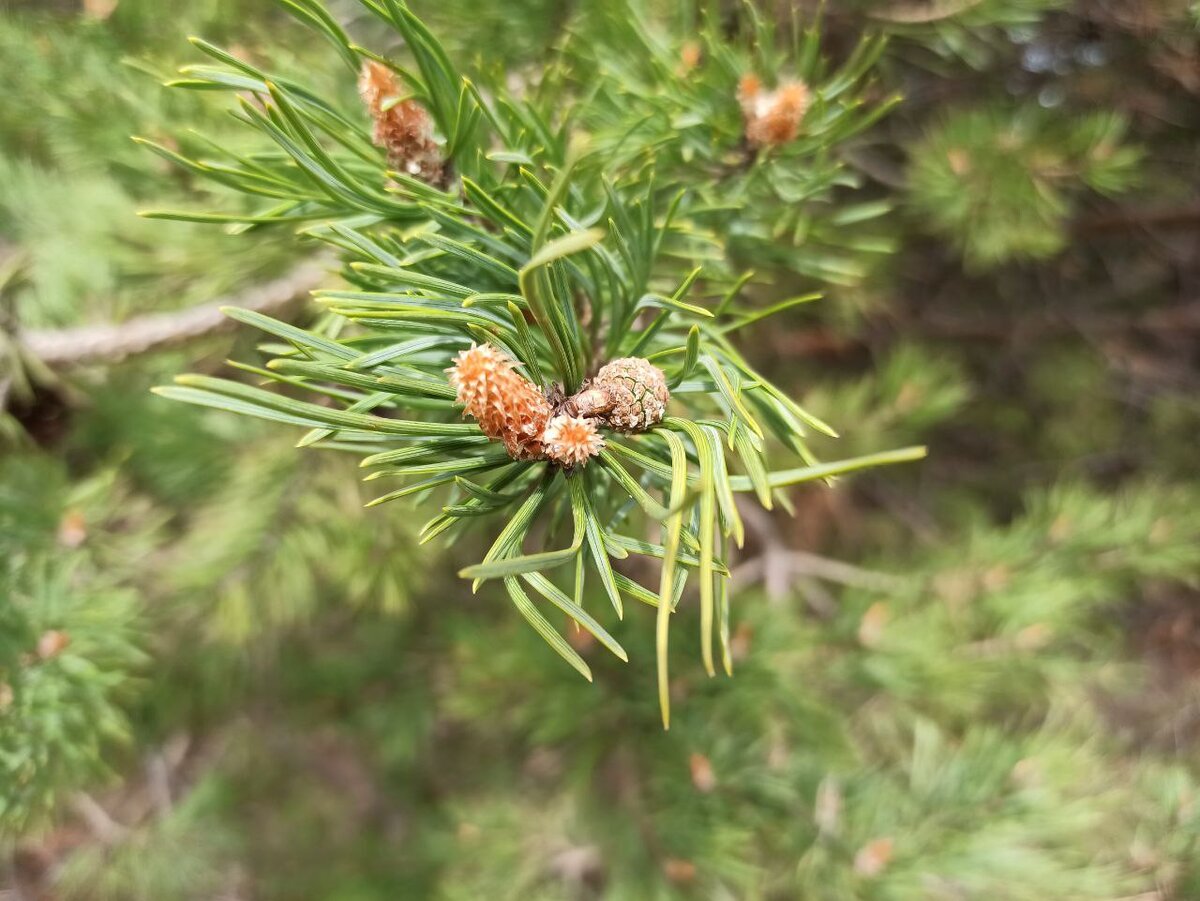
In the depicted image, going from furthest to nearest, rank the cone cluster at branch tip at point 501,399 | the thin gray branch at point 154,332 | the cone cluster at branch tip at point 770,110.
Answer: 1. the thin gray branch at point 154,332
2. the cone cluster at branch tip at point 770,110
3. the cone cluster at branch tip at point 501,399

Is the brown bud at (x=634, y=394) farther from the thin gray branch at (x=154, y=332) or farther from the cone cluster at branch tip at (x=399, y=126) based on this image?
the thin gray branch at (x=154, y=332)

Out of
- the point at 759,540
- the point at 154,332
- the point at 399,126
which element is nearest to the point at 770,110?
the point at 399,126

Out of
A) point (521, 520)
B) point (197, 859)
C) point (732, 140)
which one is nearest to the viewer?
point (521, 520)

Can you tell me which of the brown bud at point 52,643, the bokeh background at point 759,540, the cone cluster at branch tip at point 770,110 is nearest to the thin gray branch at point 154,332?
the bokeh background at point 759,540

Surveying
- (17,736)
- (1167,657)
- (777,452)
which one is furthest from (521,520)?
(1167,657)

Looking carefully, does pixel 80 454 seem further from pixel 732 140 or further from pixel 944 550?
pixel 944 550

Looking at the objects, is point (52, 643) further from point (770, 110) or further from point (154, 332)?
point (770, 110)

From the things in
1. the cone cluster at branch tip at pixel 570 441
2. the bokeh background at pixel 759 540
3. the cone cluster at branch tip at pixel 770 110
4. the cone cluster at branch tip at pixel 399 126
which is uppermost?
the cone cluster at branch tip at pixel 770 110
